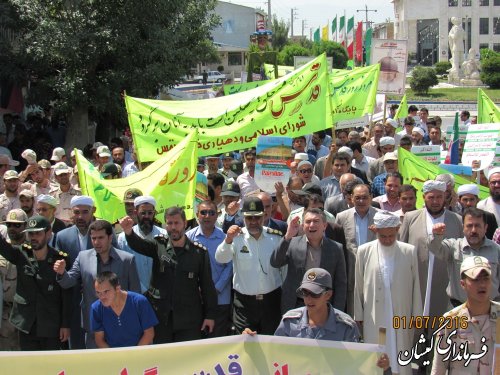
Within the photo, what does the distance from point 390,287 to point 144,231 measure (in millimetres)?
2139

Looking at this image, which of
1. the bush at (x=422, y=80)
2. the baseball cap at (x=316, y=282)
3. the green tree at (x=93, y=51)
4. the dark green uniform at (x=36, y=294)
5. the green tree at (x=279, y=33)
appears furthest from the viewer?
the green tree at (x=279, y=33)

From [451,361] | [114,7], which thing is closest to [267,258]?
[451,361]

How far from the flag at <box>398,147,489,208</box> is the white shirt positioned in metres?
2.29

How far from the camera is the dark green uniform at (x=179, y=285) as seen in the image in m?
6.68

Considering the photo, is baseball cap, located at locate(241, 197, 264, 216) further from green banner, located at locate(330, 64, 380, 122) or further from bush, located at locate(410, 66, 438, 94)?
bush, located at locate(410, 66, 438, 94)

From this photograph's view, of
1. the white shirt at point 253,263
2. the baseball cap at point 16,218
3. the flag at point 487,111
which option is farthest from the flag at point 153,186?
the flag at point 487,111

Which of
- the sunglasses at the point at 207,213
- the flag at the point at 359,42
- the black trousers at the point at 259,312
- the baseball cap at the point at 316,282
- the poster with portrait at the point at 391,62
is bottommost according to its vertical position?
the black trousers at the point at 259,312

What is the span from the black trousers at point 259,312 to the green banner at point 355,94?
803 centimetres

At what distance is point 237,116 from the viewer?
9.94 m

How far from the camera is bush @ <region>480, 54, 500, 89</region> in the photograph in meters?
52.4

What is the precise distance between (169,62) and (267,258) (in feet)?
34.2

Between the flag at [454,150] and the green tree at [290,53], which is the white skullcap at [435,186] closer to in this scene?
the flag at [454,150]

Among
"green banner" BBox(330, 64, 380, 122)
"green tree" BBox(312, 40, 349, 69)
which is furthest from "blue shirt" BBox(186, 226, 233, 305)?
"green tree" BBox(312, 40, 349, 69)

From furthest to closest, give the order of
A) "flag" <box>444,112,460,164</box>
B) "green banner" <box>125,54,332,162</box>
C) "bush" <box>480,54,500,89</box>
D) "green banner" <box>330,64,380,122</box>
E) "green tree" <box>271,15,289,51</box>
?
"green tree" <box>271,15,289,51</box>
"bush" <box>480,54,500,89</box>
"green banner" <box>330,64,380,122</box>
"flag" <box>444,112,460,164</box>
"green banner" <box>125,54,332,162</box>
